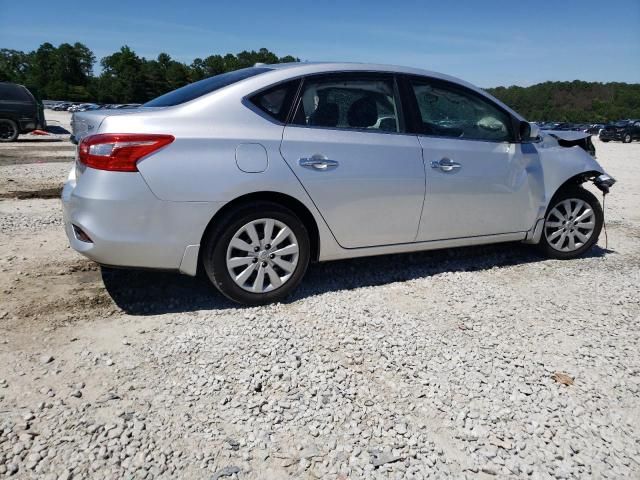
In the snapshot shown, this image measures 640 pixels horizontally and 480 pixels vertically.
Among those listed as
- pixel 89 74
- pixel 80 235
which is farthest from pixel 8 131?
pixel 89 74

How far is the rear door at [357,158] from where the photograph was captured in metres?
3.73

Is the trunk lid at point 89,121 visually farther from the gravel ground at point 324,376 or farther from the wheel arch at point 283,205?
the gravel ground at point 324,376

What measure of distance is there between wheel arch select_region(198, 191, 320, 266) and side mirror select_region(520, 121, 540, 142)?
2.17 m

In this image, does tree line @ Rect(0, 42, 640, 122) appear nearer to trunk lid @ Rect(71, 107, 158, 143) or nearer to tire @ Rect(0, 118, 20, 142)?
tire @ Rect(0, 118, 20, 142)

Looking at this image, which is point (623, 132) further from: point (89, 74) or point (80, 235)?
point (89, 74)

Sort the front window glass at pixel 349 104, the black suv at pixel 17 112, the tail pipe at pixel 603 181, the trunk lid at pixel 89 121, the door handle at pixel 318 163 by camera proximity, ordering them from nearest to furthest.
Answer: the trunk lid at pixel 89 121 → the door handle at pixel 318 163 → the front window glass at pixel 349 104 → the tail pipe at pixel 603 181 → the black suv at pixel 17 112

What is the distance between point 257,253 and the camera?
3.67m

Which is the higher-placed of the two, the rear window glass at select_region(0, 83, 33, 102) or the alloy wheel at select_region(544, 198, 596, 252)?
the rear window glass at select_region(0, 83, 33, 102)

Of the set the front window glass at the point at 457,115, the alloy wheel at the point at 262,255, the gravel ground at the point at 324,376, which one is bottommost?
the gravel ground at the point at 324,376

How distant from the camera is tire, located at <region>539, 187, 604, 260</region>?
16.5 ft

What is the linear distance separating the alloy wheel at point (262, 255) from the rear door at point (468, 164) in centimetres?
120

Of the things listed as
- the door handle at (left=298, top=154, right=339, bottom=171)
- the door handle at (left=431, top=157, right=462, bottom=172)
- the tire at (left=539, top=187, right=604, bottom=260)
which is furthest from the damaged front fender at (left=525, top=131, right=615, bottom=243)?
the door handle at (left=298, top=154, right=339, bottom=171)

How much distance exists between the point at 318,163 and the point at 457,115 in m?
1.48

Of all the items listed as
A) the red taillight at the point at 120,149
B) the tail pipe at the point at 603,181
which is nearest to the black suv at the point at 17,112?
the red taillight at the point at 120,149
